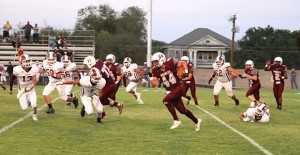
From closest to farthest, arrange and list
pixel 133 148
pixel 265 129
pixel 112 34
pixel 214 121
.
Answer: pixel 133 148 < pixel 265 129 < pixel 214 121 < pixel 112 34

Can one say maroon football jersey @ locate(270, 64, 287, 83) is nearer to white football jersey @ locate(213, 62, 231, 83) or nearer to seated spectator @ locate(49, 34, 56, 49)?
white football jersey @ locate(213, 62, 231, 83)

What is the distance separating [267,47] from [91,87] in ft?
203

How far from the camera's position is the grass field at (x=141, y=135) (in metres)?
8.47

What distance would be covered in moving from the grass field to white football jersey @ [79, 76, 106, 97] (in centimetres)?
76

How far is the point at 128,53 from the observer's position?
7731 centimetres

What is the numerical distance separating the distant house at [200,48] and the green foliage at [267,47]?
4888mm

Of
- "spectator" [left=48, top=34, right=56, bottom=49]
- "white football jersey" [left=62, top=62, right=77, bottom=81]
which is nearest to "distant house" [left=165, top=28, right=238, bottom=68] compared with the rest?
"spectator" [left=48, top=34, right=56, bottom=49]

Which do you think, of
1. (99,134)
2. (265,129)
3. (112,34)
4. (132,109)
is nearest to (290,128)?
(265,129)

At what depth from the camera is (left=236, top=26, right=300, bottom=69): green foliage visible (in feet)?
228

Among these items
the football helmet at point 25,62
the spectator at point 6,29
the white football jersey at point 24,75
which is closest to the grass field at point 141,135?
the white football jersey at point 24,75

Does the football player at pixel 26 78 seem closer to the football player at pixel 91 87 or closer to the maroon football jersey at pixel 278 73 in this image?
the football player at pixel 91 87

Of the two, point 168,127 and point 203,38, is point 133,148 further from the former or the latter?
point 203,38

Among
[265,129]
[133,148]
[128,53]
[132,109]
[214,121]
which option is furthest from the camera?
[128,53]

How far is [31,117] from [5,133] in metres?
3.06
